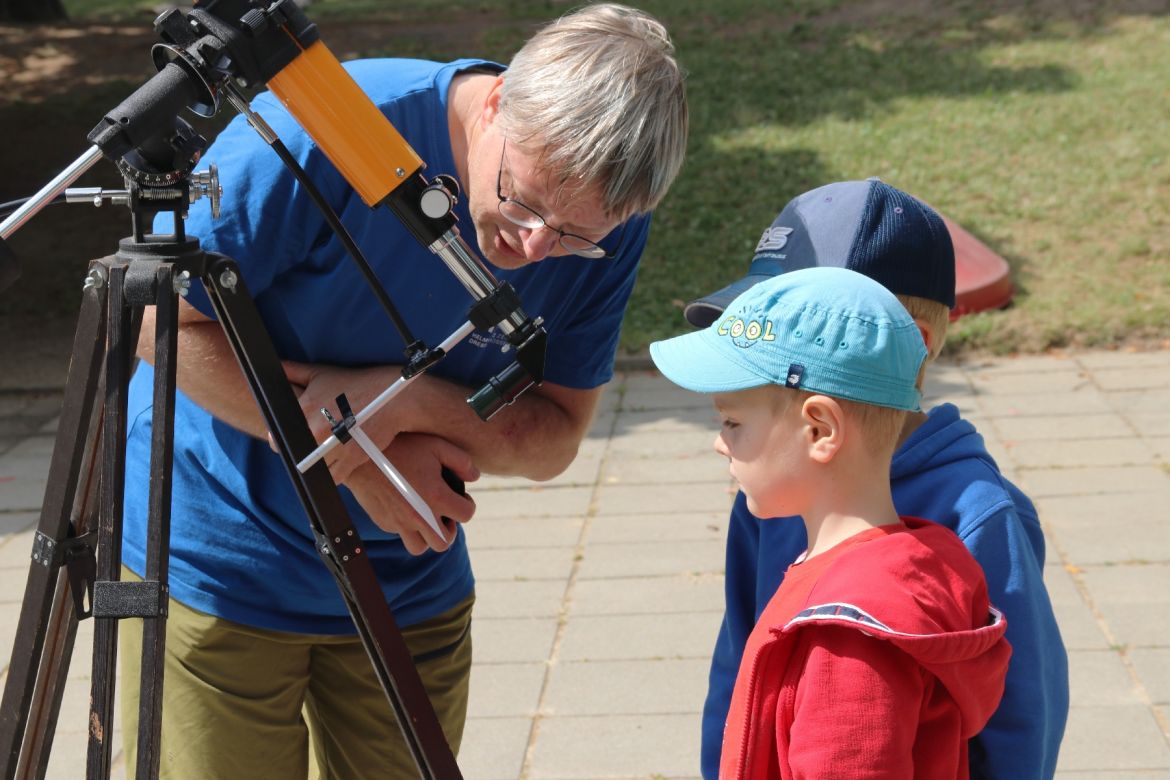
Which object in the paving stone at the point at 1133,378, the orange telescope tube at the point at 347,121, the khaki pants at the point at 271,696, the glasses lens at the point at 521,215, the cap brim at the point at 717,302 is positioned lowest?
the paving stone at the point at 1133,378

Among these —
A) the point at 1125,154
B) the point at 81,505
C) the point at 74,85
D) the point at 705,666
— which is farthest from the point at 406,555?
the point at 74,85

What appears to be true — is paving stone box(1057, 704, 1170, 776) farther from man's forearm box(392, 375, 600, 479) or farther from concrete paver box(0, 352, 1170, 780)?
man's forearm box(392, 375, 600, 479)

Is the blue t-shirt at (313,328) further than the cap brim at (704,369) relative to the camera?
Yes

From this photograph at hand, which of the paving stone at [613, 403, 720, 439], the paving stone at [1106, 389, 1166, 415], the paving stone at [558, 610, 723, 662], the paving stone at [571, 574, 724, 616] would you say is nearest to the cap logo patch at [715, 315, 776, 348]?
the paving stone at [558, 610, 723, 662]

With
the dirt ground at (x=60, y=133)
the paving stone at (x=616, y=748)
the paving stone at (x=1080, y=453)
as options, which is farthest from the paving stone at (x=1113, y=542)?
the dirt ground at (x=60, y=133)

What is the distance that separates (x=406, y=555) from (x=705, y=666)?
→ 1.93m

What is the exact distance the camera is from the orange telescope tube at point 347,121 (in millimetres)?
1773

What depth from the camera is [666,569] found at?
478cm

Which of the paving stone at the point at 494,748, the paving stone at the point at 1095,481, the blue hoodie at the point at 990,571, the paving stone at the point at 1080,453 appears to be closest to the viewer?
the blue hoodie at the point at 990,571

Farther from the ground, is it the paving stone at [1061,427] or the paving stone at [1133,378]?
the paving stone at [1061,427]

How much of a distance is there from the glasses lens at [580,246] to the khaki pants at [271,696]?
738 mm

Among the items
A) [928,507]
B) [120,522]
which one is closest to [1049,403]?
[928,507]

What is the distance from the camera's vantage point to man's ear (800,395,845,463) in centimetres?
171

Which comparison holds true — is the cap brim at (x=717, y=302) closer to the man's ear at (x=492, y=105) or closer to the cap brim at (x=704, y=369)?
the cap brim at (x=704, y=369)
